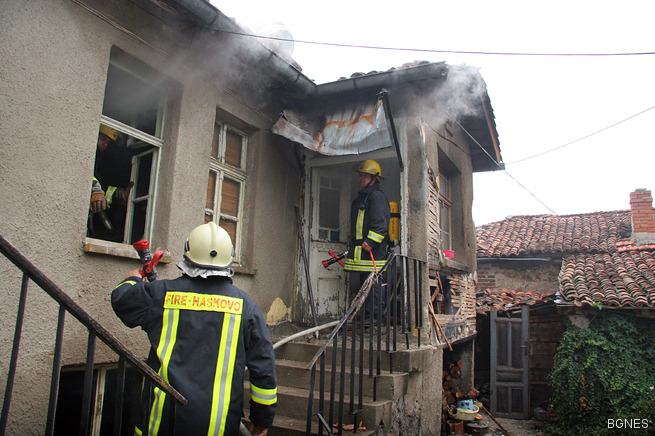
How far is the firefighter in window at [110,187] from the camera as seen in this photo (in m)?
4.34

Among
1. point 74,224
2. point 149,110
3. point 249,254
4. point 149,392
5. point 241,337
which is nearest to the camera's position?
point 149,392

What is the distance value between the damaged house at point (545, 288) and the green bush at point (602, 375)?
385mm

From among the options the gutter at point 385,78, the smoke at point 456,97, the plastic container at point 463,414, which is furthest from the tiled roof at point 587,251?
the gutter at point 385,78

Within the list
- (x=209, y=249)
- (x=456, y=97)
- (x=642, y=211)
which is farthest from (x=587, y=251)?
(x=209, y=249)

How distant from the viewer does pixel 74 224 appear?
369 centimetres

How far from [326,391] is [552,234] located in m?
14.6

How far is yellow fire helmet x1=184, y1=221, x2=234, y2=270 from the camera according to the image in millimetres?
2654

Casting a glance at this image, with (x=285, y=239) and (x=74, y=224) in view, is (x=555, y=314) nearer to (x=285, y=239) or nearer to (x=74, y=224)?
(x=285, y=239)

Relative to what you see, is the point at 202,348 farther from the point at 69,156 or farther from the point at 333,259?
the point at 333,259

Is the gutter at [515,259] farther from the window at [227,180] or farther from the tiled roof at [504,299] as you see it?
the window at [227,180]

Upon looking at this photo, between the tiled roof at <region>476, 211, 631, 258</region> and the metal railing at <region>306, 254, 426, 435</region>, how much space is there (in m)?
11.3

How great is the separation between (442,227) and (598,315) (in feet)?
15.3

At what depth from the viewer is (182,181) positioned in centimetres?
465

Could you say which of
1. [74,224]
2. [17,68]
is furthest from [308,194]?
[17,68]
